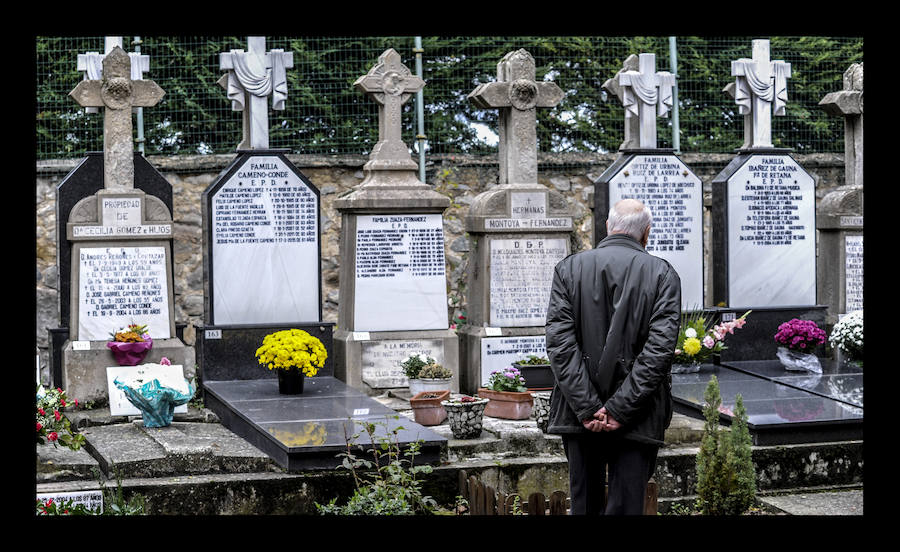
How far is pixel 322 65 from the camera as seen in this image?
13203 millimetres

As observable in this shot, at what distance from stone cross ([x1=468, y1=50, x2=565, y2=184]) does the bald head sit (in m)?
5.22

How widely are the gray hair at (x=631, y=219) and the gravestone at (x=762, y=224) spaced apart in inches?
230

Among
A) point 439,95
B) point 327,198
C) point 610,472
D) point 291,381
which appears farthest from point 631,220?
point 439,95

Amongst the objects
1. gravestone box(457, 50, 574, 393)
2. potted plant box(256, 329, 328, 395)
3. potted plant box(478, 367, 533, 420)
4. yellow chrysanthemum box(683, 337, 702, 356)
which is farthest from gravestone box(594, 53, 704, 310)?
potted plant box(256, 329, 328, 395)

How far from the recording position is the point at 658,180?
10555 millimetres

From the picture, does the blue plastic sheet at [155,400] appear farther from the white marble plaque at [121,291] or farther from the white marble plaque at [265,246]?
the white marble plaque at [265,246]

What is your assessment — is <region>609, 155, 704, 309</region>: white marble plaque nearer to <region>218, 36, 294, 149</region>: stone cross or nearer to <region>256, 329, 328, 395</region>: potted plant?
<region>218, 36, 294, 149</region>: stone cross

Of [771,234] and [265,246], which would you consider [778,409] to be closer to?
[771,234]

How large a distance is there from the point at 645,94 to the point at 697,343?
255 centimetres

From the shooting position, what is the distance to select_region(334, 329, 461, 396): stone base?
9.75 metres

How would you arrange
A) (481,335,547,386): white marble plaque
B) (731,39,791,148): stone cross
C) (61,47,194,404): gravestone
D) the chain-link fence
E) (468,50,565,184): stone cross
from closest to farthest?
(61,47,194,404): gravestone
(481,335,547,386): white marble plaque
(468,50,565,184): stone cross
(731,39,791,148): stone cross
the chain-link fence

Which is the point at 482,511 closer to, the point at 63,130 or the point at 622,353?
the point at 622,353

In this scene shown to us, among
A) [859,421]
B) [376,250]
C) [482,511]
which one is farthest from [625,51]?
[482,511]

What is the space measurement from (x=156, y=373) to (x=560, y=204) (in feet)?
13.0
